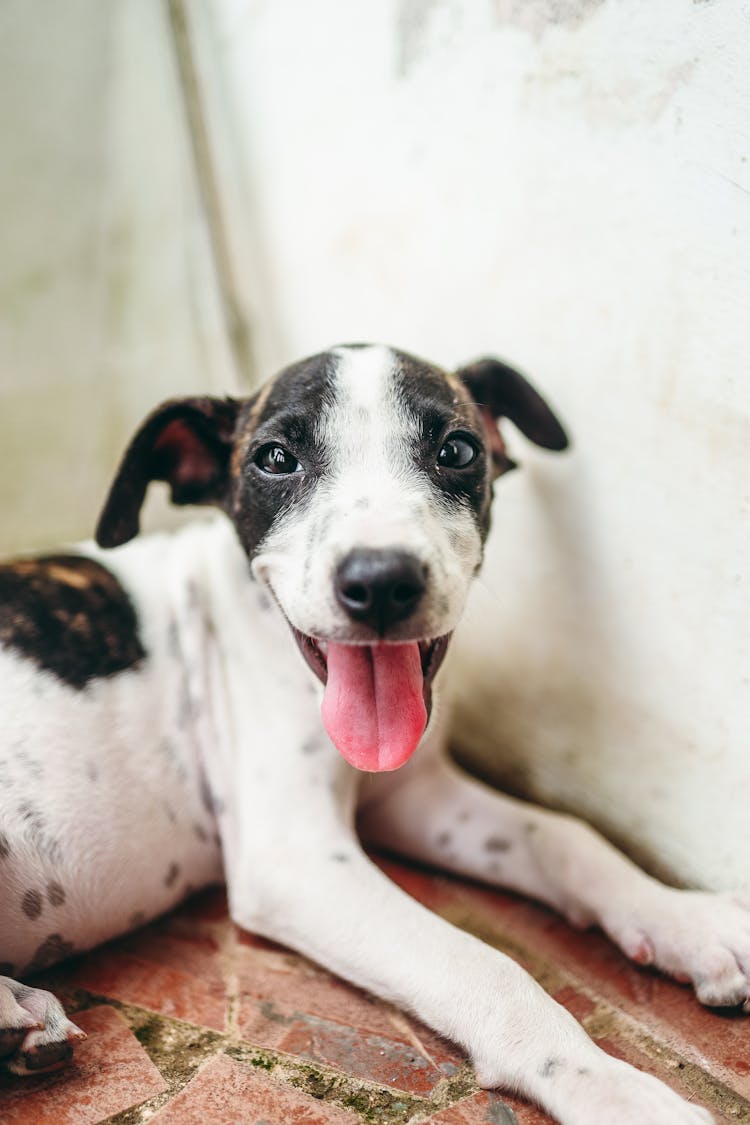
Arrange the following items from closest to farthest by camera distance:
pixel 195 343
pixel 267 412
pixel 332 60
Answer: pixel 267 412 < pixel 332 60 < pixel 195 343

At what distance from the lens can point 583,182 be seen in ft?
7.79

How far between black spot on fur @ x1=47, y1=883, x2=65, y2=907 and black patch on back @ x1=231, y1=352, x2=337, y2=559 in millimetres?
984

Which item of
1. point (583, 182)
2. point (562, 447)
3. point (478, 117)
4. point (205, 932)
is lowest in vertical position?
point (205, 932)

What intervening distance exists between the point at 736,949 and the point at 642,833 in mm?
478

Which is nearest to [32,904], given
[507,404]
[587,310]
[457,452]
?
[457,452]

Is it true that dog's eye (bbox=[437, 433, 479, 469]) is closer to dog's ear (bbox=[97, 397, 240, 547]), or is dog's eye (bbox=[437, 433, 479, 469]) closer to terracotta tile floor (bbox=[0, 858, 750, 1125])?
dog's ear (bbox=[97, 397, 240, 547])

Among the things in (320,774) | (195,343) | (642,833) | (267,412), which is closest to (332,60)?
(195,343)

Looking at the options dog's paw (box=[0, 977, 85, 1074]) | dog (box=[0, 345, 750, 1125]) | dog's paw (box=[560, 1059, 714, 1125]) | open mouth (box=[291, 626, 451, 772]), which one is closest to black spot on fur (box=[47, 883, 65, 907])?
dog (box=[0, 345, 750, 1125])

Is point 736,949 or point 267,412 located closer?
point 736,949

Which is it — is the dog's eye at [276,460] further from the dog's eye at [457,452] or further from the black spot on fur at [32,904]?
the black spot on fur at [32,904]

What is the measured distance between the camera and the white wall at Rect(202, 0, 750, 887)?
211 cm

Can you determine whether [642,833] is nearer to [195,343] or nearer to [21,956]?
[21,956]

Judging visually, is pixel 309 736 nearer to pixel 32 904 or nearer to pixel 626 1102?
pixel 32 904

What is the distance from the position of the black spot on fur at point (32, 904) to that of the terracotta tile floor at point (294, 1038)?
24 cm
